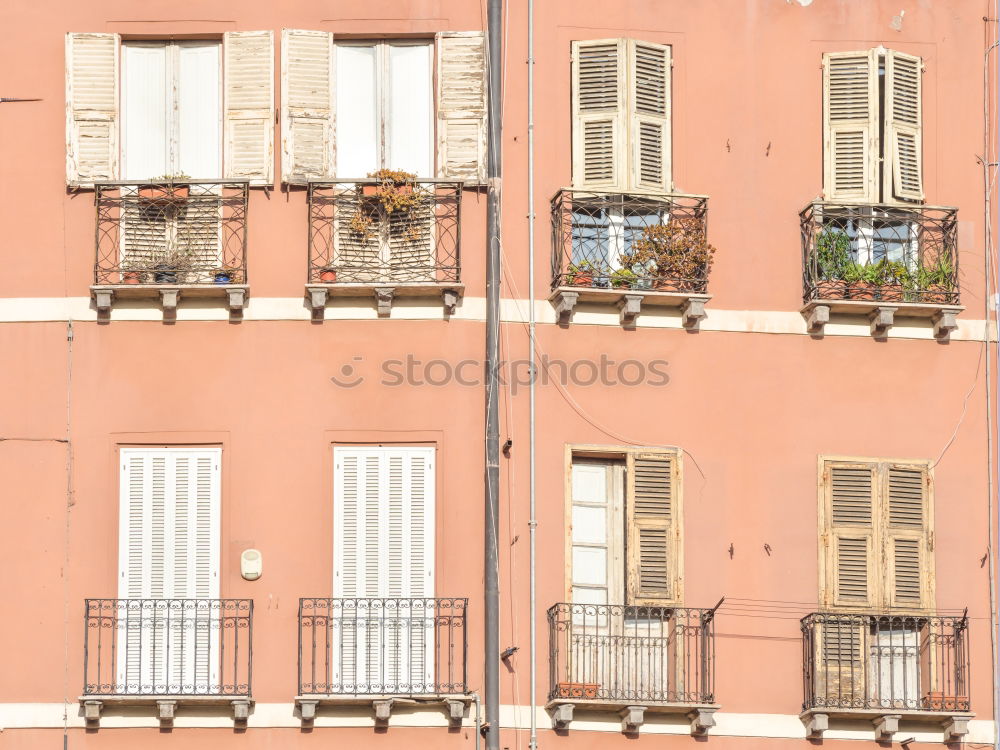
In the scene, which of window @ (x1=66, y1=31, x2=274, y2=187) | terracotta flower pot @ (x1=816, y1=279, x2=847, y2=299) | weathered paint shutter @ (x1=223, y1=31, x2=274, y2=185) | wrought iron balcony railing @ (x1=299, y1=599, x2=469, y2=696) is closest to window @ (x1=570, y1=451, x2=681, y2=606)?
wrought iron balcony railing @ (x1=299, y1=599, x2=469, y2=696)

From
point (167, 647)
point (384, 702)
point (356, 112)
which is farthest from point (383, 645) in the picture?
point (356, 112)

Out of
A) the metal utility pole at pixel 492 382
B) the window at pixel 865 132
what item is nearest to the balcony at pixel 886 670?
the metal utility pole at pixel 492 382

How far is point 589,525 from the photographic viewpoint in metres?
25.3

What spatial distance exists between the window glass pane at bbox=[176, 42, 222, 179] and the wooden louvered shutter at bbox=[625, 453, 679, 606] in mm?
5893

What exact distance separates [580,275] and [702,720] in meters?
5.02

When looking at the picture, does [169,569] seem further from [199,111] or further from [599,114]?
[599,114]

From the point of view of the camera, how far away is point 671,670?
81.2 ft

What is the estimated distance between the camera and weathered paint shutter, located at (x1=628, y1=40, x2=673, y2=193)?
25.7 metres

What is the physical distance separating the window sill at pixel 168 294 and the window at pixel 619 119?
4.02 meters

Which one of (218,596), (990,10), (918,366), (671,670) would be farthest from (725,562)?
(990,10)

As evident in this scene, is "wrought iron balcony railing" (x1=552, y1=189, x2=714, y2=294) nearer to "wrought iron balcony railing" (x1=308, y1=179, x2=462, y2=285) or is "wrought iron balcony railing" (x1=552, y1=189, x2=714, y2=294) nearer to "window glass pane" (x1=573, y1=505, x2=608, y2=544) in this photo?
"wrought iron balcony railing" (x1=308, y1=179, x2=462, y2=285)

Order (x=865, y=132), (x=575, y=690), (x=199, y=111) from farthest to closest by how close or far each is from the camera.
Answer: (x=865, y=132), (x=199, y=111), (x=575, y=690)

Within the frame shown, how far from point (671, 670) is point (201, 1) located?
9173 mm

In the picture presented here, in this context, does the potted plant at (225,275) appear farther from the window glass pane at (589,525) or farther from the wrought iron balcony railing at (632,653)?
the wrought iron balcony railing at (632,653)
